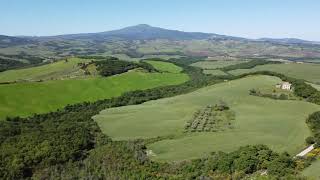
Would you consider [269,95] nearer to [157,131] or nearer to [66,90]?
[157,131]

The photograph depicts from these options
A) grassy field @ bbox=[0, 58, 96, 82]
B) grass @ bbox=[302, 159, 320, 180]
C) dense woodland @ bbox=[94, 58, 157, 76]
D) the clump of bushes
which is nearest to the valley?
the clump of bushes

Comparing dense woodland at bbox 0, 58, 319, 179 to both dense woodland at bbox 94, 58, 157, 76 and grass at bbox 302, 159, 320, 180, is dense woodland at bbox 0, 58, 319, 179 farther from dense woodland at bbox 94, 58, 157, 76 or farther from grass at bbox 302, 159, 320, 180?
dense woodland at bbox 94, 58, 157, 76

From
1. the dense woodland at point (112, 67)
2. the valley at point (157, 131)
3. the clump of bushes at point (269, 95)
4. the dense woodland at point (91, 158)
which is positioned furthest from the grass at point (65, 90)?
the clump of bushes at point (269, 95)

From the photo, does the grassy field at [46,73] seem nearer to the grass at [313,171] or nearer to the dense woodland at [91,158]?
the dense woodland at [91,158]

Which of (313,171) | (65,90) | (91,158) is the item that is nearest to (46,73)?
(65,90)

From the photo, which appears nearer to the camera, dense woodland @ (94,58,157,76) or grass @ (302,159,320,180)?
grass @ (302,159,320,180)
